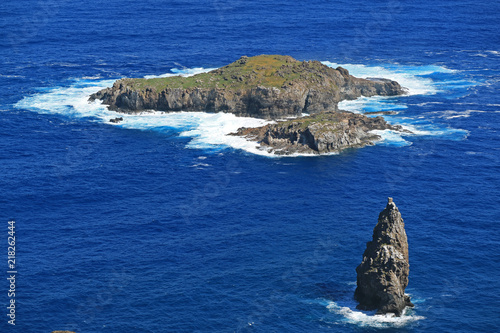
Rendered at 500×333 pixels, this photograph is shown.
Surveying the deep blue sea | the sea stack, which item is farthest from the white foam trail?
the sea stack

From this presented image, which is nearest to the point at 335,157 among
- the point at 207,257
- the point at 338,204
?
the point at 338,204

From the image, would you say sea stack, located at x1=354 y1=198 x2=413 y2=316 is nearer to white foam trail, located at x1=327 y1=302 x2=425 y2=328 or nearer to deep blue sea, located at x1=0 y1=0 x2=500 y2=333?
white foam trail, located at x1=327 y1=302 x2=425 y2=328

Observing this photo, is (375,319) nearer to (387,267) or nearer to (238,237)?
(387,267)

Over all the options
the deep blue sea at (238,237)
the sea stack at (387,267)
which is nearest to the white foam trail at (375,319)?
the deep blue sea at (238,237)

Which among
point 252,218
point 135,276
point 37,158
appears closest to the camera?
point 135,276

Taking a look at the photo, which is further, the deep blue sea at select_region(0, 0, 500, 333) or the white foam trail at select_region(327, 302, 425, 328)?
the deep blue sea at select_region(0, 0, 500, 333)

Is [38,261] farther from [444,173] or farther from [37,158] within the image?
[444,173]

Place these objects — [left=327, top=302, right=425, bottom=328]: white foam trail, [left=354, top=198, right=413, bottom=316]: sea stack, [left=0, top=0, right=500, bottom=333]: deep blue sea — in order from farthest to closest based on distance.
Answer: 1. [left=0, top=0, right=500, bottom=333]: deep blue sea
2. [left=354, top=198, right=413, bottom=316]: sea stack
3. [left=327, top=302, right=425, bottom=328]: white foam trail
